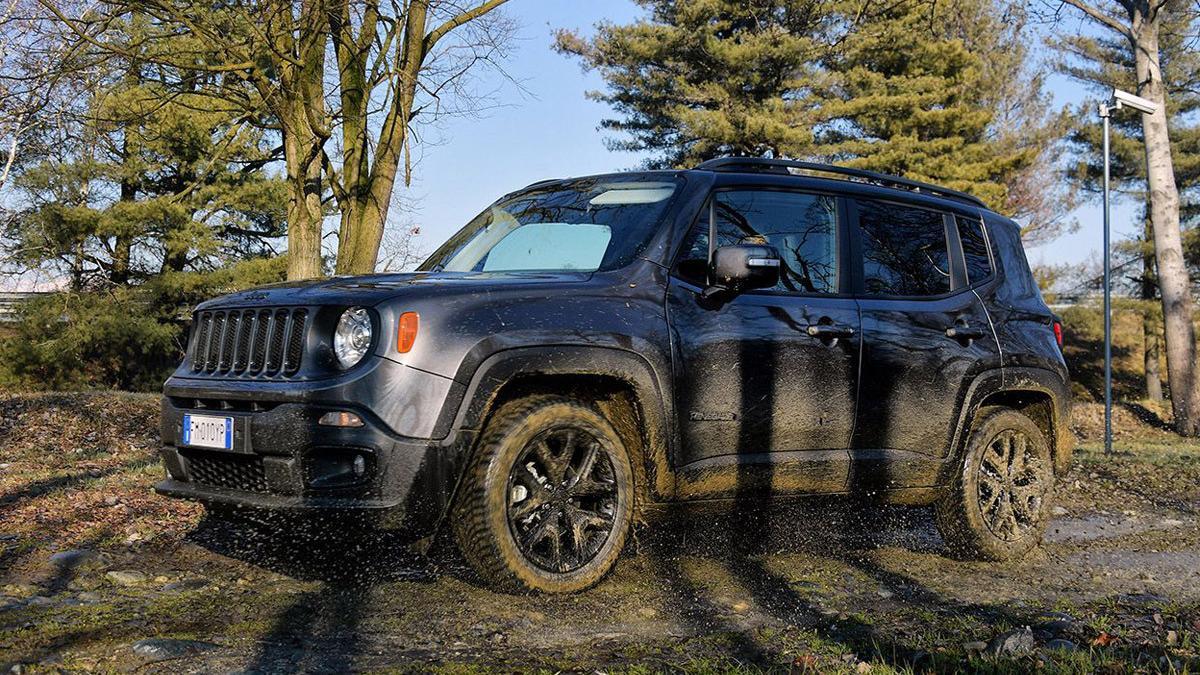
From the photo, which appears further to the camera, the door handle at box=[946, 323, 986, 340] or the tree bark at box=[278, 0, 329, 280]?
the tree bark at box=[278, 0, 329, 280]

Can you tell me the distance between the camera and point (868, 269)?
591 centimetres

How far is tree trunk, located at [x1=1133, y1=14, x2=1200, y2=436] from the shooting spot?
23.2m

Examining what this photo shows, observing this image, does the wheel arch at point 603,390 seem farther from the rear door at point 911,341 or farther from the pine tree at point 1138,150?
the pine tree at point 1138,150

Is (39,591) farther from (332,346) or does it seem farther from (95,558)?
(332,346)

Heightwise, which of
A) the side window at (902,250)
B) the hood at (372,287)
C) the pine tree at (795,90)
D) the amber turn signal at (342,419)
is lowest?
the amber turn signal at (342,419)

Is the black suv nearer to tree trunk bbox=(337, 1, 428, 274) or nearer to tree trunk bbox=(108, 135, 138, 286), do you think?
tree trunk bbox=(337, 1, 428, 274)

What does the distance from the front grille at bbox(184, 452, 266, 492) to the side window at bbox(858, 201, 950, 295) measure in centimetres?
322

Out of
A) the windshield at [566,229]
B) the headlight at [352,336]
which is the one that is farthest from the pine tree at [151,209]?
the headlight at [352,336]

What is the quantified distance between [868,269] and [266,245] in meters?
28.9

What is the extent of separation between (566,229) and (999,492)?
2.97 m

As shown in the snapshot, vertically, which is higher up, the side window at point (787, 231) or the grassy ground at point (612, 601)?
the side window at point (787, 231)

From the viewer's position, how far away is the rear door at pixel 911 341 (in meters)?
5.71

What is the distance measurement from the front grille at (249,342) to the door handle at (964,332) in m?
3.52

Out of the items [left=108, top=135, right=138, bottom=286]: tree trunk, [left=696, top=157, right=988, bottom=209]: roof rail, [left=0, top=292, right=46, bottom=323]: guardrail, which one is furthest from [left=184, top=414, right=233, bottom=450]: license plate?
[left=0, top=292, right=46, bottom=323]: guardrail
